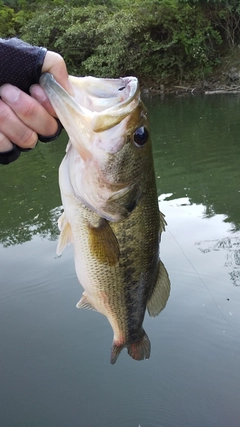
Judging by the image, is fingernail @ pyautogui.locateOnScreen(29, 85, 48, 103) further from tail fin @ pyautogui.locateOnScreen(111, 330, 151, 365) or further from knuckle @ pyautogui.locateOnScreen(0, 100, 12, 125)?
tail fin @ pyautogui.locateOnScreen(111, 330, 151, 365)

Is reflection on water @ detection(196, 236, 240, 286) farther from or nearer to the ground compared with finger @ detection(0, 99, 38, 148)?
nearer to the ground

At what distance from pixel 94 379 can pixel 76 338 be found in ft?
1.74

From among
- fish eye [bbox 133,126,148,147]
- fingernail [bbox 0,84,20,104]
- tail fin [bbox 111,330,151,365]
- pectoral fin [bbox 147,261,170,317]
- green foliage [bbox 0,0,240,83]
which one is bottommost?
green foliage [bbox 0,0,240,83]

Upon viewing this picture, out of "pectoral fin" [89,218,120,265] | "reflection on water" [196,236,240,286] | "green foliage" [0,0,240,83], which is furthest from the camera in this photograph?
"green foliage" [0,0,240,83]

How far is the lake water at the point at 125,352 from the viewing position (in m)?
3.35

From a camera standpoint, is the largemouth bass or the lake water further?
the lake water

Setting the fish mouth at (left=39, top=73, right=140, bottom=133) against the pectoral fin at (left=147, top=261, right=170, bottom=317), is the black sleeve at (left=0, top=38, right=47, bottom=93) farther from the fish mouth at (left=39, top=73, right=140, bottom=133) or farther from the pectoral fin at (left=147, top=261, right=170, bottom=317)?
the pectoral fin at (left=147, top=261, right=170, bottom=317)

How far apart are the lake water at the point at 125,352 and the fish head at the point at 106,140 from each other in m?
2.24

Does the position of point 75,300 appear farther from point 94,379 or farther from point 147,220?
point 147,220

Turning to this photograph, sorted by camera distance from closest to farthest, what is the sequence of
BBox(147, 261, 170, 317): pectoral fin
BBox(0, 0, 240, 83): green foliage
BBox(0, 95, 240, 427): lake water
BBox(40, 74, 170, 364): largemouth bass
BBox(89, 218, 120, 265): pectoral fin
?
BBox(40, 74, 170, 364): largemouth bass → BBox(89, 218, 120, 265): pectoral fin → BBox(147, 261, 170, 317): pectoral fin → BBox(0, 95, 240, 427): lake water → BBox(0, 0, 240, 83): green foliage

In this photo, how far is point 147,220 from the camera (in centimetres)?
177

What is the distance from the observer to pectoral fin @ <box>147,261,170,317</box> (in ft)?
6.55

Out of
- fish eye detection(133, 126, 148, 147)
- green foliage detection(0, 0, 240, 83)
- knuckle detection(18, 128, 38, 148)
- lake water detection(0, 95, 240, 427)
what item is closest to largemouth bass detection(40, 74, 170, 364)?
fish eye detection(133, 126, 148, 147)

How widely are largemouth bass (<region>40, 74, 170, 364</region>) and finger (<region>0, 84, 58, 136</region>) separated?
0.22ft
